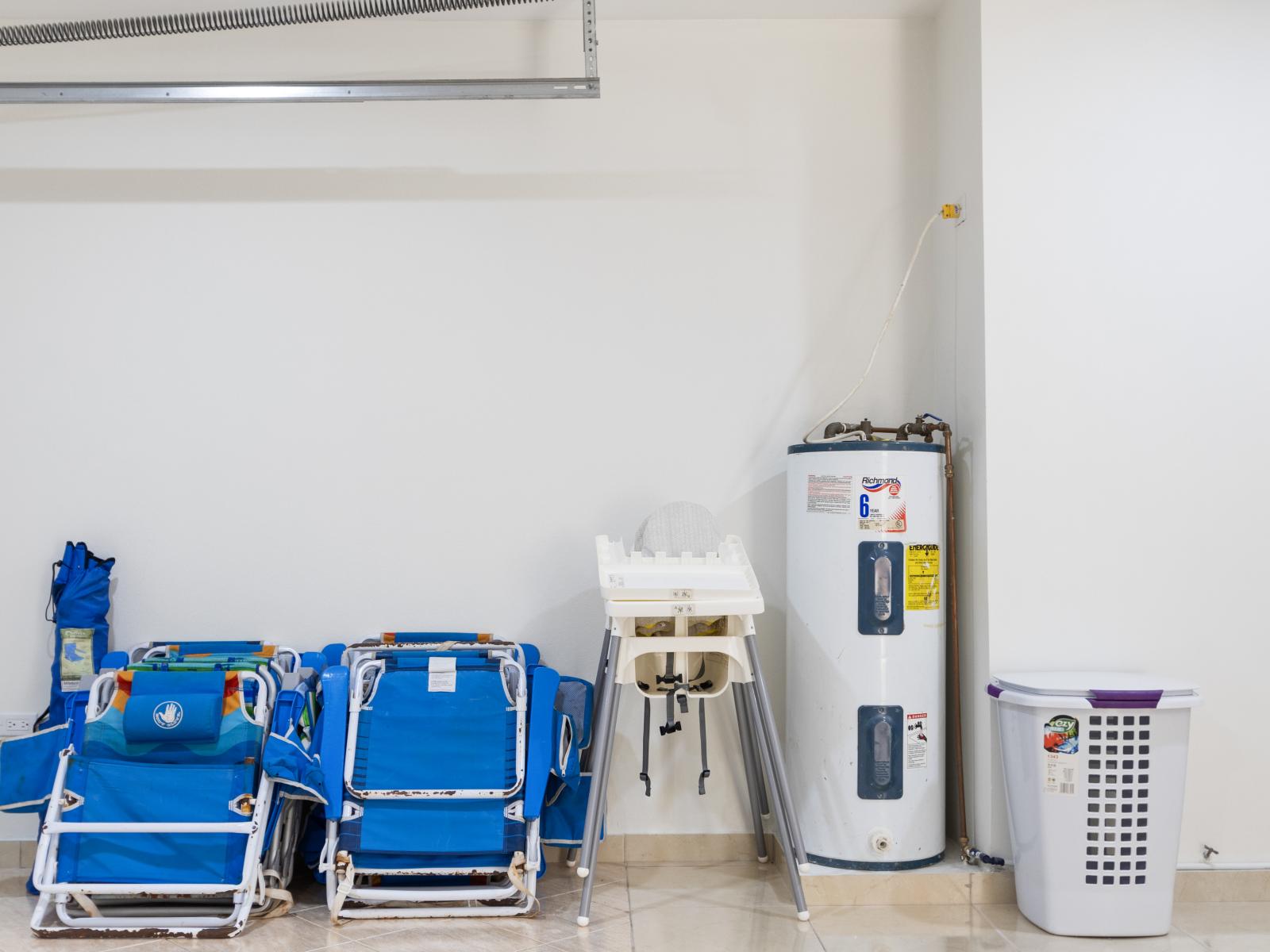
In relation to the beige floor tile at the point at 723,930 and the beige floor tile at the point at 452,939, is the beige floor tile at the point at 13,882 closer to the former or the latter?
the beige floor tile at the point at 452,939

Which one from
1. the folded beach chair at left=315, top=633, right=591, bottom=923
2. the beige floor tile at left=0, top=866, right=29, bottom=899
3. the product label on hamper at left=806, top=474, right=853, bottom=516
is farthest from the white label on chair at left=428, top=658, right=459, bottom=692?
the beige floor tile at left=0, top=866, right=29, bottom=899

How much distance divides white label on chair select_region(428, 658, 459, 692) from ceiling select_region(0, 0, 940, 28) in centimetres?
220

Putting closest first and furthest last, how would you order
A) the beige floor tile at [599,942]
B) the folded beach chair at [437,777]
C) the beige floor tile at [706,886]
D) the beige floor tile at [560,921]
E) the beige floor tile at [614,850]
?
the beige floor tile at [599,942], the beige floor tile at [560,921], the folded beach chair at [437,777], the beige floor tile at [706,886], the beige floor tile at [614,850]

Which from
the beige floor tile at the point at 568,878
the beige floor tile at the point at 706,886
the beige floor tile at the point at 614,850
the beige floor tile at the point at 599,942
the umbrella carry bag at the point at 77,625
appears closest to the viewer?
the beige floor tile at the point at 599,942

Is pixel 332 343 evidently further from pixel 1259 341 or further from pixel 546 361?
pixel 1259 341

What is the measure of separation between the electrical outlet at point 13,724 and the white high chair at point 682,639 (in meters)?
1.97

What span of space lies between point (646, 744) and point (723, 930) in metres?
0.59

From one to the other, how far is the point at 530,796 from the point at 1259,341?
2.66 metres

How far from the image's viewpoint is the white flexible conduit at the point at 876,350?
10.9 ft

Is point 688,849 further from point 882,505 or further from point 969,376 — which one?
point 969,376

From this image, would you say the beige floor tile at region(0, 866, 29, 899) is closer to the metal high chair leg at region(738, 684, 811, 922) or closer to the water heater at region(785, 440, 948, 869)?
the metal high chair leg at region(738, 684, 811, 922)

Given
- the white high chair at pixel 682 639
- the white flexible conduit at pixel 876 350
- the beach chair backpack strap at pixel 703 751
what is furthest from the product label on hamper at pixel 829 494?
the beach chair backpack strap at pixel 703 751

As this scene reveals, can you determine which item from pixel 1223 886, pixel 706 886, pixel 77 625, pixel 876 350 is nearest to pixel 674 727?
pixel 706 886

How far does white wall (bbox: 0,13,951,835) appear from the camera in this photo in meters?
3.46
